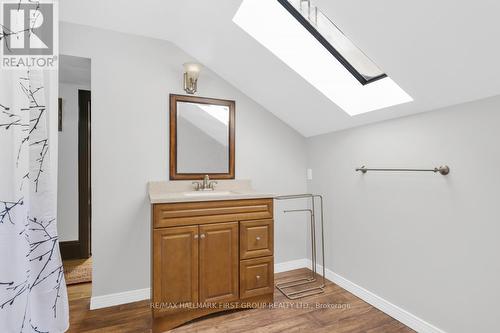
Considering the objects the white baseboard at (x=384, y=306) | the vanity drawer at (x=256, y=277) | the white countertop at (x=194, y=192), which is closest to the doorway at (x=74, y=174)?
the white countertop at (x=194, y=192)

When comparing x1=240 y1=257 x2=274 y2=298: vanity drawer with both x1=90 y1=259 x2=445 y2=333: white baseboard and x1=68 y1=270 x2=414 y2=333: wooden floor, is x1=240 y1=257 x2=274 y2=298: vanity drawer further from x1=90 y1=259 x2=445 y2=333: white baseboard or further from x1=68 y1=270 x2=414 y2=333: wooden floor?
x1=90 y1=259 x2=445 y2=333: white baseboard

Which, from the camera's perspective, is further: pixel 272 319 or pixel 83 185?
pixel 83 185

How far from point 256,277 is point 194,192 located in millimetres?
900

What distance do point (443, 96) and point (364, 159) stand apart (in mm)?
779

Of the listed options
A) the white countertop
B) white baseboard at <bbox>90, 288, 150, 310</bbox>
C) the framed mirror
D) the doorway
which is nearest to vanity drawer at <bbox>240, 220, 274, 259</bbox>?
the white countertop

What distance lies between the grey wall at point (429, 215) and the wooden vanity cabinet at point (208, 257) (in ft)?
2.71

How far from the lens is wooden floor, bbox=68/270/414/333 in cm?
188

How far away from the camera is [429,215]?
1.79 meters

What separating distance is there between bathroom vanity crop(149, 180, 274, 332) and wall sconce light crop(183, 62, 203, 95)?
3.38 feet

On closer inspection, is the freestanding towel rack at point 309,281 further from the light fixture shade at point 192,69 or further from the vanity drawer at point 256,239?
the light fixture shade at point 192,69

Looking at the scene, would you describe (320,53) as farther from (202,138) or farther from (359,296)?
(359,296)

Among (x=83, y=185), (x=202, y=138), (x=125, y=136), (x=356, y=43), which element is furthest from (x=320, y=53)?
(x=83, y=185)

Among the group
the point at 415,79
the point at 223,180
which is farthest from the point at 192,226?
the point at 415,79

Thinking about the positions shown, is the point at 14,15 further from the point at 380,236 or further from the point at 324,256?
the point at 324,256
